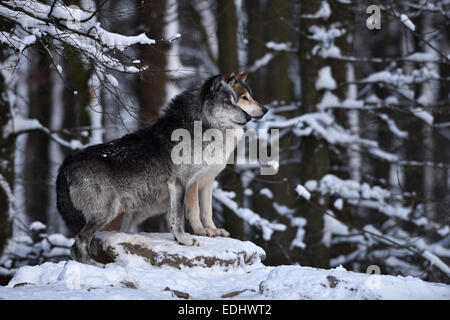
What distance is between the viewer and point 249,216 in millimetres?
10492

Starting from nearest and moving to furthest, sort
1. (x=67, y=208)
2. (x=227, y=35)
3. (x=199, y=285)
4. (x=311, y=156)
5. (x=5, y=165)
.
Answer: (x=199, y=285) < (x=67, y=208) < (x=5, y=165) < (x=311, y=156) < (x=227, y=35)

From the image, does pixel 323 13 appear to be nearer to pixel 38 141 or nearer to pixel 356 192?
pixel 356 192

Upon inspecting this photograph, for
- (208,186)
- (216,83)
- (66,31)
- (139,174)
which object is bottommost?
(208,186)

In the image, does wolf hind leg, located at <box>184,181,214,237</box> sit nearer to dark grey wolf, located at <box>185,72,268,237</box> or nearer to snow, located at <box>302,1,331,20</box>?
dark grey wolf, located at <box>185,72,268,237</box>

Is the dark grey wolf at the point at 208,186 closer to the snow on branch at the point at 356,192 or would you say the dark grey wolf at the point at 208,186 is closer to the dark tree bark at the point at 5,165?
the snow on branch at the point at 356,192

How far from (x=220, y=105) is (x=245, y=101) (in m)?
0.36

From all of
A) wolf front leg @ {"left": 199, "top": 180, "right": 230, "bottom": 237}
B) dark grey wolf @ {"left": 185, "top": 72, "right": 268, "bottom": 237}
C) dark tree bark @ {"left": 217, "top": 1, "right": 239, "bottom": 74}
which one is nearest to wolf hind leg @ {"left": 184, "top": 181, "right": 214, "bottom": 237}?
dark grey wolf @ {"left": 185, "top": 72, "right": 268, "bottom": 237}

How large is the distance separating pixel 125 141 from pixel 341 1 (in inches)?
232

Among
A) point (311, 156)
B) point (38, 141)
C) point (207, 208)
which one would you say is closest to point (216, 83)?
point (207, 208)

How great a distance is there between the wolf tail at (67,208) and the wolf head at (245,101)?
7.49 ft

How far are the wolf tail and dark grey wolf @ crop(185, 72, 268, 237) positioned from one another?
4.22 feet

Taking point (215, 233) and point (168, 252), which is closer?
point (168, 252)

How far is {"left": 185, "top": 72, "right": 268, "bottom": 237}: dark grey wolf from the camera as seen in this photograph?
23.2 ft
